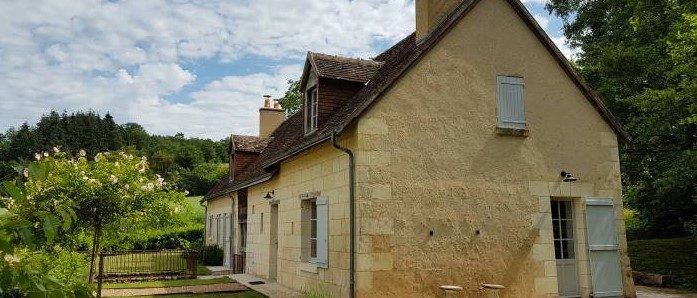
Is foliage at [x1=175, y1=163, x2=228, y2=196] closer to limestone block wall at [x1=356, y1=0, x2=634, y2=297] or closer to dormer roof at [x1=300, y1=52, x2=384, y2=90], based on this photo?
dormer roof at [x1=300, y1=52, x2=384, y2=90]

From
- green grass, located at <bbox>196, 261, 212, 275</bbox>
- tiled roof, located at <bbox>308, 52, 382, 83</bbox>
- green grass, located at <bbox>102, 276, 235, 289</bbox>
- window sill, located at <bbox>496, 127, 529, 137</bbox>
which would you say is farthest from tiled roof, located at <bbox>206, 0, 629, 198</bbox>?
green grass, located at <bbox>196, 261, 212, 275</bbox>

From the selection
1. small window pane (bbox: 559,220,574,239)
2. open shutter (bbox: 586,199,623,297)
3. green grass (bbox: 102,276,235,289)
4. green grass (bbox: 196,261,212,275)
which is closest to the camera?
open shutter (bbox: 586,199,623,297)

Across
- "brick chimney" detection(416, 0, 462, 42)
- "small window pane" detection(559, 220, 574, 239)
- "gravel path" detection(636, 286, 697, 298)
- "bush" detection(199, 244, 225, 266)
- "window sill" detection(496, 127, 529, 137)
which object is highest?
"brick chimney" detection(416, 0, 462, 42)

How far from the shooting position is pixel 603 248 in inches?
445

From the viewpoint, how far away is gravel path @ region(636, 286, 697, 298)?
12136mm

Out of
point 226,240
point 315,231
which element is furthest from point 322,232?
point 226,240

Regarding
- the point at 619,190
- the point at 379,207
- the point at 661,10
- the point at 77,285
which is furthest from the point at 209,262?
the point at 77,285

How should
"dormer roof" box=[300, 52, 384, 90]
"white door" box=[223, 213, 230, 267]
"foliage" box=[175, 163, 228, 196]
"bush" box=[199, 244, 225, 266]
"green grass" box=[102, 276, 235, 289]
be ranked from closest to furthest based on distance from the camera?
"dormer roof" box=[300, 52, 384, 90], "green grass" box=[102, 276, 235, 289], "white door" box=[223, 213, 230, 267], "bush" box=[199, 244, 225, 266], "foliage" box=[175, 163, 228, 196]

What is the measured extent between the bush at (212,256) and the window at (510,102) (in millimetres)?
13880

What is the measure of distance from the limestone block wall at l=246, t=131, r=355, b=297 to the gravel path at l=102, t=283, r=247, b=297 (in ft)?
4.26

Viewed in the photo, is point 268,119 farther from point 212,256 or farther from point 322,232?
point 322,232

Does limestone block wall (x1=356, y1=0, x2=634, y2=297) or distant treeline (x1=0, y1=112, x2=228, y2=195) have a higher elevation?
distant treeline (x1=0, y1=112, x2=228, y2=195)

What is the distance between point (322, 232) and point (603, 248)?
5.96 metres

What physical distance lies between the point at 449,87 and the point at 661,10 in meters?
9.83
